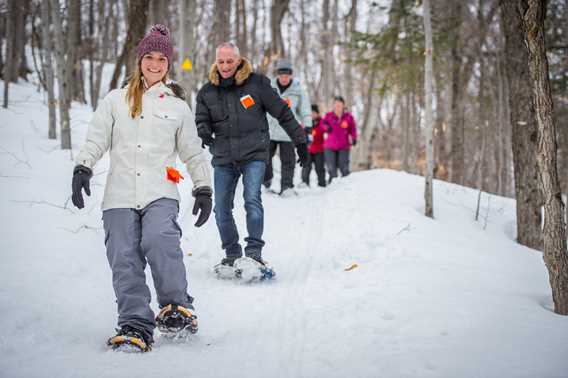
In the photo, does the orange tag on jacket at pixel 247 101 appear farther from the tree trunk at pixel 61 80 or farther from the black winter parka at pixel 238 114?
the tree trunk at pixel 61 80

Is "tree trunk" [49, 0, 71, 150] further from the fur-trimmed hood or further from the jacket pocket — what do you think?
the jacket pocket

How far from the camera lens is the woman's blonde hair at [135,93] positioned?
2.86 m

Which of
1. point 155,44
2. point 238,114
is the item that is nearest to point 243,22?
point 238,114

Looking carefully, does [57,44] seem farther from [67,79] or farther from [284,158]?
[284,158]

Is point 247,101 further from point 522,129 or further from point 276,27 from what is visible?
point 276,27

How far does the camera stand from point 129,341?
2.49 m

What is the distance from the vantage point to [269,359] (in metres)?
2.61

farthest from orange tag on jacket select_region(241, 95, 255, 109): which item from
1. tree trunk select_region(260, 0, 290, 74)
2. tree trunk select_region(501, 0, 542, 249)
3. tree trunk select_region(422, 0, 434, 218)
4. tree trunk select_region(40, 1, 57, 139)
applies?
tree trunk select_region(260, 0, 290, 74)

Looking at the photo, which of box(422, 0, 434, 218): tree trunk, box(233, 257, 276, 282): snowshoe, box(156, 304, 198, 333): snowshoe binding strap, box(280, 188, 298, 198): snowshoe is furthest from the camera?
box(280, 188, 298, 198): snowshoe

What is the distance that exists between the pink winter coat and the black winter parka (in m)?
5.64

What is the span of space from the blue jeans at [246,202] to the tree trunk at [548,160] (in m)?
2.44

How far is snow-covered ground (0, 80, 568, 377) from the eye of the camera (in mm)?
2395

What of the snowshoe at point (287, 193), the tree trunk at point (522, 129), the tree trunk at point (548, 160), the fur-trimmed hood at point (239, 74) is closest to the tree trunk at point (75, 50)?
the snowshoe at point (287, 193)

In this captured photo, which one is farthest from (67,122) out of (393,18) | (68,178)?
(393,18)
